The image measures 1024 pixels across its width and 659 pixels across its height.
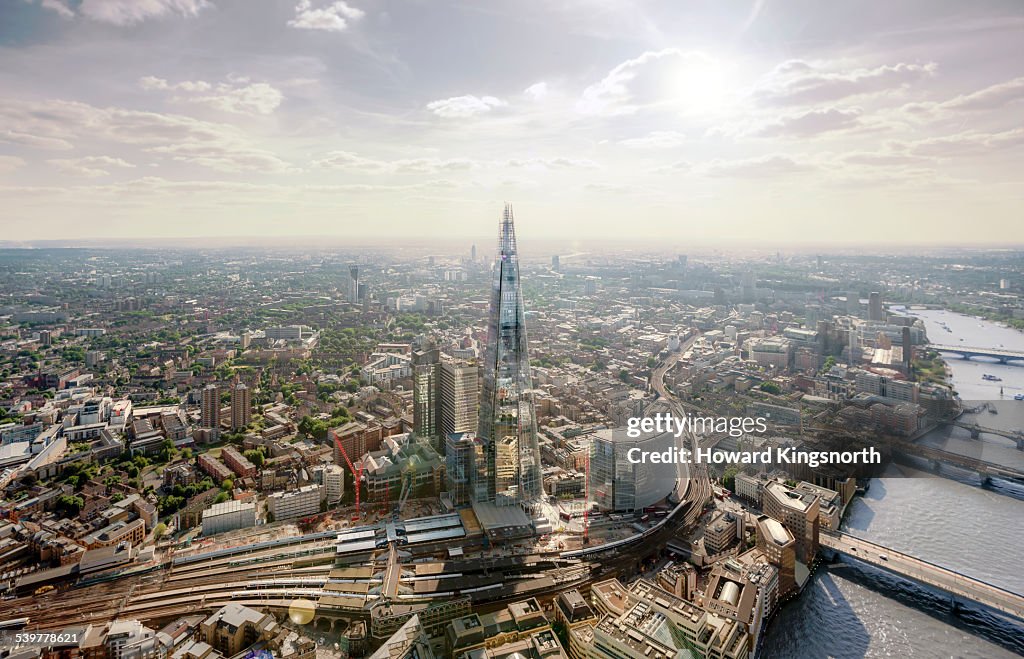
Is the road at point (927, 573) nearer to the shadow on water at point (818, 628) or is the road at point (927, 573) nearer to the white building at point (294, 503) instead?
the shadow on water at point (818, 628)

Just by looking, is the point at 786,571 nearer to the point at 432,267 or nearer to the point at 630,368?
the point at 630,368

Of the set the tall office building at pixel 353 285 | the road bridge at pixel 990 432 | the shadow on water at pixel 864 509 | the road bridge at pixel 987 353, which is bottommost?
the shadow on water at pixel 864 509

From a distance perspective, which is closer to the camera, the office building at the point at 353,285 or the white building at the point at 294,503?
the white building at the point at 294,503

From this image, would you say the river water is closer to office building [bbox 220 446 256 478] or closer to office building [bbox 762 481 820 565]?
office building [bbox 762 481 820 565]

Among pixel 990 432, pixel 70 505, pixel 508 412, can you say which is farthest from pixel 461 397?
pixel 990 432

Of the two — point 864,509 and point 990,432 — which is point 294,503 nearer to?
point 864,509

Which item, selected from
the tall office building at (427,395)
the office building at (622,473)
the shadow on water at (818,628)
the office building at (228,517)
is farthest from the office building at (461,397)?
the shadow on water at (818,628)

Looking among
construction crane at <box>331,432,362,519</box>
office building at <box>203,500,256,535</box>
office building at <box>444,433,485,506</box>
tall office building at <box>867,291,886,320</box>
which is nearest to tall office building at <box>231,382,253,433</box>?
construction crane at <box>331,432,362,519</box>
